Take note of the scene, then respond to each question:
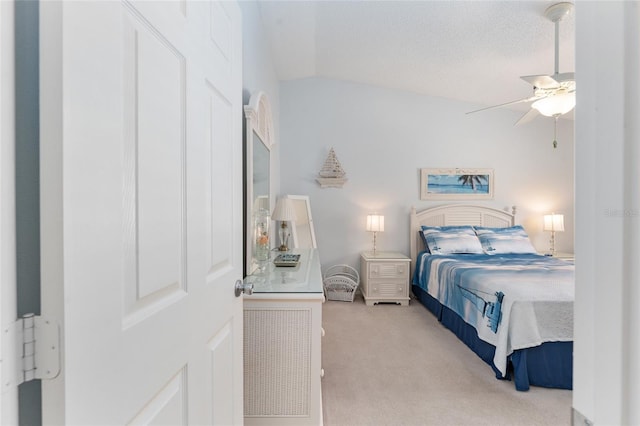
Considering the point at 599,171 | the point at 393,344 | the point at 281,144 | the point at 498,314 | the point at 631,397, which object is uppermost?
the point at 281,144

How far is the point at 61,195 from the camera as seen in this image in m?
0.43

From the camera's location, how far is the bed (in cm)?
215

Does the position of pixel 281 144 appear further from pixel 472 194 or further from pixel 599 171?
pixel 599 171

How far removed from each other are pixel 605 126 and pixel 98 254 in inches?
28.8

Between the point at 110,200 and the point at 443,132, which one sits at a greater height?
the point at 443,132

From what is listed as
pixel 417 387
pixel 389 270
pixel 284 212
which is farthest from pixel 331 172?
pixel 417 387

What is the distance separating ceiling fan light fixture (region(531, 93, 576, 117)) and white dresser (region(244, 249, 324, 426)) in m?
2.48

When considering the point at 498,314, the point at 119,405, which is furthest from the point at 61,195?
the point at 498,314

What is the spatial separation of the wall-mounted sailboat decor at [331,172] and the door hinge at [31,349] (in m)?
3.96

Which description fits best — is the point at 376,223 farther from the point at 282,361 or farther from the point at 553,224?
the point at 282,361

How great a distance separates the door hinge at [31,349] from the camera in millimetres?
396

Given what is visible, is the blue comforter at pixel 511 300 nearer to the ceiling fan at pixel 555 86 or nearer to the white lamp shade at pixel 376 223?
the white lamp shade at pixel 376 223

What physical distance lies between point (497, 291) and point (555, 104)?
1601 mm

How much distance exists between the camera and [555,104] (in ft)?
8.48
